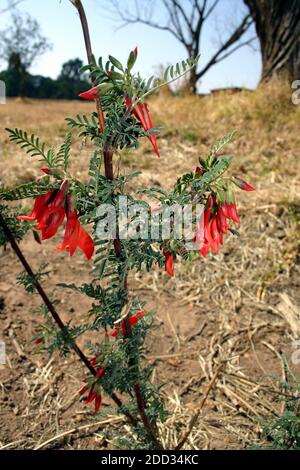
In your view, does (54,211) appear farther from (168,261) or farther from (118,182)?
(168,261)

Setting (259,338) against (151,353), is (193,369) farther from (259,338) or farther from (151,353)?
(259,338)

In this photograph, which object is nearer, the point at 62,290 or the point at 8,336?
the point at 8,336

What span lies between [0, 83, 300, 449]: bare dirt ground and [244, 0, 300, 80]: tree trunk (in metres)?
2.09

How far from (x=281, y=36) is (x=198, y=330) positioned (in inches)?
166

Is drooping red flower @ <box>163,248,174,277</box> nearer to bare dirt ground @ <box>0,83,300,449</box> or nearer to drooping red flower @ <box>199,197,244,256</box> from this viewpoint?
drooping red flower @ <box>199,197,244,256</box>

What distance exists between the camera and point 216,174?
80cm

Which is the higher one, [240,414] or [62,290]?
[62,290]

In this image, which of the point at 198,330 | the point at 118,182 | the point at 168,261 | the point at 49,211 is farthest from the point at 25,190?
the point at 198,330

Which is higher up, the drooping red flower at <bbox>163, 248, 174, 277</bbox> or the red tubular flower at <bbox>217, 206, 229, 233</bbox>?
the red tubular flower at <bbox>217, 206, 229, 233</bbox>

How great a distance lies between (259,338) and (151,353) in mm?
492

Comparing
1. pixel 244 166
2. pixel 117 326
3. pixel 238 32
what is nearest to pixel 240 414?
pixel 117 326

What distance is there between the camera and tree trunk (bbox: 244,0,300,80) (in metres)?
4.91

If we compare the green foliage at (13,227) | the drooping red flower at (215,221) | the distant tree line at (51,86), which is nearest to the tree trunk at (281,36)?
the green foliage at (13,227)

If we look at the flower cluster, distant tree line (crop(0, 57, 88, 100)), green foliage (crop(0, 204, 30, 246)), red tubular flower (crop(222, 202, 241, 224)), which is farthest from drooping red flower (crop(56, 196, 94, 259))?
A: distant tree line (crop(0, 57, 88, 100))
